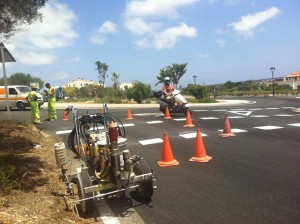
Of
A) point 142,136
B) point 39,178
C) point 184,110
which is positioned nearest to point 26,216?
point 39,178

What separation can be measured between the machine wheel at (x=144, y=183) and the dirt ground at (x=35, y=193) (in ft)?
3.48

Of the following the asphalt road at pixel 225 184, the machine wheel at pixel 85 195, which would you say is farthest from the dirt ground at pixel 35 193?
the asphalt road at pixel 225 184

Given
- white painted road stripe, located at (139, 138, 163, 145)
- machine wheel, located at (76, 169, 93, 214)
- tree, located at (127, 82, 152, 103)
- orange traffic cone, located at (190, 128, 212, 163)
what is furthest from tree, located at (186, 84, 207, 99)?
machine wheel, located at (76, 169, 93, 214)

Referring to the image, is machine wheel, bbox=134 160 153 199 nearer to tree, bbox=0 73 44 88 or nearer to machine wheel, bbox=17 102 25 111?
machine wheel, bbox=17 102 25 111

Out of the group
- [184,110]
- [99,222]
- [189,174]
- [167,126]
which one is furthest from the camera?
[184,110]

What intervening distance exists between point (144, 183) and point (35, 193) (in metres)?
1.72

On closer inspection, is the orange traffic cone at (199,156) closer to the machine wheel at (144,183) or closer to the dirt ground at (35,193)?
the machine wheel at (144,183)

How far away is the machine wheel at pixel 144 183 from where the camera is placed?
5520mm

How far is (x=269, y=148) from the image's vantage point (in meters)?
9.02

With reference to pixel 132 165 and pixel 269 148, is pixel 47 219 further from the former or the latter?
pixel 269 148

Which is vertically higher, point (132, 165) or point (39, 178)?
point (132, 165)

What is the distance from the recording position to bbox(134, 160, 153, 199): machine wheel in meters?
5.52

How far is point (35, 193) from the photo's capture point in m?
5.61

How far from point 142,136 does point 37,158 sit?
4540mm
